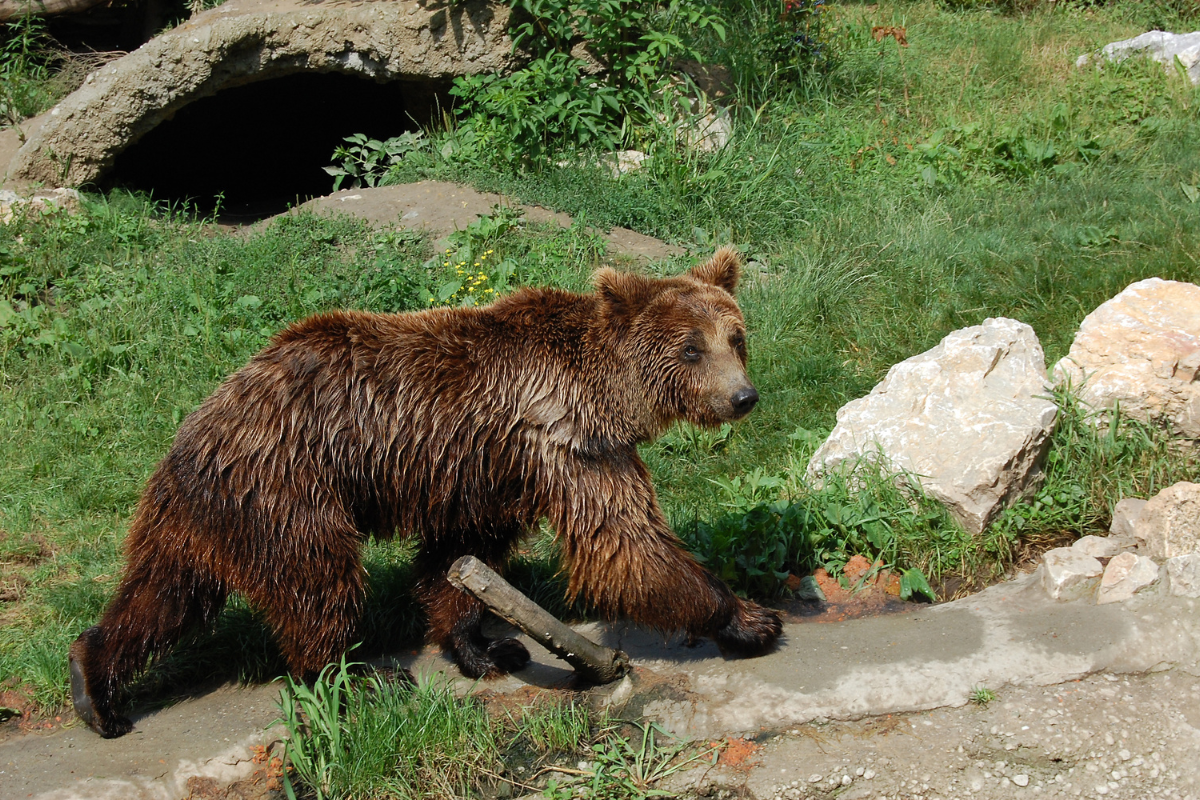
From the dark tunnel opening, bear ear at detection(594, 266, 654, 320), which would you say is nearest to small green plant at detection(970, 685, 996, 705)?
bear ear at detection(594, 266, 654, 320)

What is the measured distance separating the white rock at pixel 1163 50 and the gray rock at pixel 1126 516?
21.0 feet

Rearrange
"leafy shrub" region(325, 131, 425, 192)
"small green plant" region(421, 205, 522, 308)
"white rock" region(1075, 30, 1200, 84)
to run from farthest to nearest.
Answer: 1. "white rock" region(1075, 30, 1200, 84)
2. "leafy shrub" region(325, 131, 425, 192)
3. "small green plant" region(421, 205, 522, 308)

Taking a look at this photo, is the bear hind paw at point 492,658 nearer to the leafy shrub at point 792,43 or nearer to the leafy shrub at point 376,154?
the leafy shrub at point 376,154

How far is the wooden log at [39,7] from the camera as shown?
9.91 meters

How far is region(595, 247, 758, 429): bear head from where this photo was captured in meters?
4.18

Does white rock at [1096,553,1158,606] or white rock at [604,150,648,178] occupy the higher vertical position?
white rock at [604,150,648,178]

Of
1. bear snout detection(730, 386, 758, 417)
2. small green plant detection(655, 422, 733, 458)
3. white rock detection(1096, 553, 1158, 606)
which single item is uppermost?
bear snout detection(730, 386, 758, 417)

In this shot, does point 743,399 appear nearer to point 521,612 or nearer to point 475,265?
point 521,612

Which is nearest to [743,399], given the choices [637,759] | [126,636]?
[637,759]

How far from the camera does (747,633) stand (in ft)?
13.5

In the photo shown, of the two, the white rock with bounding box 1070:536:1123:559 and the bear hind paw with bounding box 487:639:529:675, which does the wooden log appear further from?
the white rock with bounding box 1070:536:1123:559

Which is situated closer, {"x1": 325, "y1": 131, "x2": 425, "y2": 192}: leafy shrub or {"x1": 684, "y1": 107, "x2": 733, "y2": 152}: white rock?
{"x1": 684, "y1": 107, "x2": 733, "y2": 152}: white rock

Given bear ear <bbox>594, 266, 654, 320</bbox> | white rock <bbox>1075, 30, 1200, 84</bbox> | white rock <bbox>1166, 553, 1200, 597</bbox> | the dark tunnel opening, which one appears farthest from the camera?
the dark tunnel opening

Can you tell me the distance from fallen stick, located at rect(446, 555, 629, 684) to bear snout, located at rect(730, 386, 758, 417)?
110 centimetres
